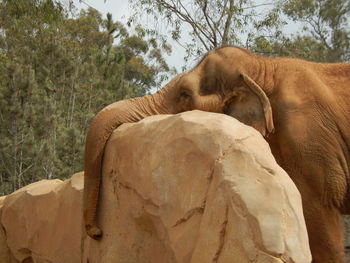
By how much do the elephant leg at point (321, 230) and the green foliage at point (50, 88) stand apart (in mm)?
8642

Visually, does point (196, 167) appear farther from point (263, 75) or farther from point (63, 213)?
point (63, 213)

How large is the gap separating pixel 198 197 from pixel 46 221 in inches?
108

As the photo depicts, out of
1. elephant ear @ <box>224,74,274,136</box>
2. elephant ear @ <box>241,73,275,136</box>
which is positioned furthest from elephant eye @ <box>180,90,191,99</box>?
elephant ear @ <box>241,73,275,136</box>

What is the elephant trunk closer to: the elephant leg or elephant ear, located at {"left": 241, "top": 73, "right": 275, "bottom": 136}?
elephant ear, located at {"left": 241, "top": 73, "right": 275, "bottom": 136}

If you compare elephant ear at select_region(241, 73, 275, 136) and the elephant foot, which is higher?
elephant ear at select_region(241, 73, 275, 136)

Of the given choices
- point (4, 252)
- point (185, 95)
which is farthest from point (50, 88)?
point (185, 95)

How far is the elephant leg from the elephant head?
692 mm

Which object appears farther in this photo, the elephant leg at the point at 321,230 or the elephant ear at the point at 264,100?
the elephant leg at the point at 321,230

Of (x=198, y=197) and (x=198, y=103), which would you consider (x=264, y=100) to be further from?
(x=198, y=197)

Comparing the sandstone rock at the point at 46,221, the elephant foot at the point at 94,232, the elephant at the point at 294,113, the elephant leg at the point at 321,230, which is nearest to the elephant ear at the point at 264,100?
the elephant at the point at 294,113

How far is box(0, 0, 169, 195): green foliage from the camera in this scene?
648 inches

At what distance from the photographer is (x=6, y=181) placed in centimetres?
1778

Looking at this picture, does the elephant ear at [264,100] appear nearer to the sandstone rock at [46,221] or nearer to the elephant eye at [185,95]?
the elephant eye at [185,95]

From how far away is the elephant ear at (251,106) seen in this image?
13.9 ft
